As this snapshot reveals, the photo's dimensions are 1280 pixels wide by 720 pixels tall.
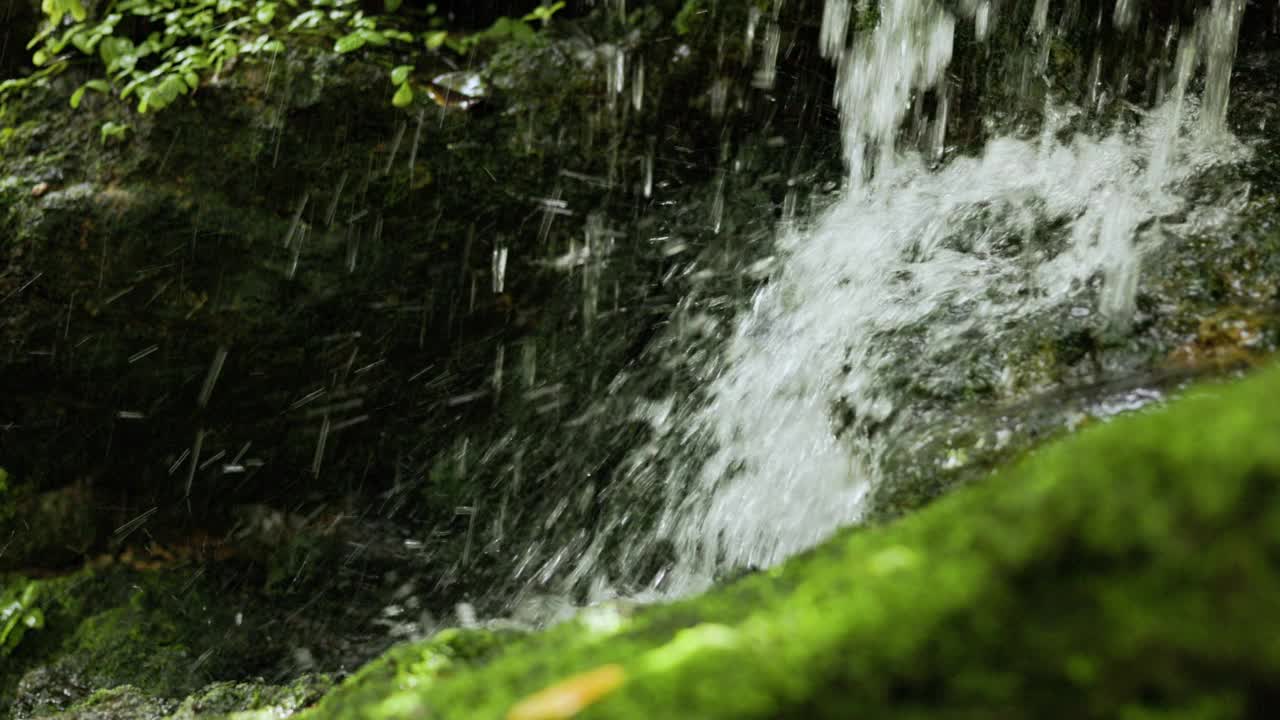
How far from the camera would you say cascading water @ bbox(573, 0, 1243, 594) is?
3129 millimetres

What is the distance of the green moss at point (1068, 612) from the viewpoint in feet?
3.28

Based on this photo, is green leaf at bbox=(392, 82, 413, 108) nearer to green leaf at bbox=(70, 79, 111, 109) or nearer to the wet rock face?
the wet rock face

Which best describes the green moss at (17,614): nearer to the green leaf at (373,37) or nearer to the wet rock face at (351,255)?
the wet rock face at (351,255)

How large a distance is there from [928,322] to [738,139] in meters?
2.33

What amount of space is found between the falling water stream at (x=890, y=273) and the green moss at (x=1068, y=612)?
148 cm

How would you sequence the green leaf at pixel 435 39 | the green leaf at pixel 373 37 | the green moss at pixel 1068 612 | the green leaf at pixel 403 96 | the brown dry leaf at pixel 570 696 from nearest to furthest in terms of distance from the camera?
the green moss at pixel 1068 612 < the brown dry leaf at pixel 570 696 < the green leaf at pixel 403 96 < the green leaf at pixel 373 37 < the green leaf at pixel 435 39

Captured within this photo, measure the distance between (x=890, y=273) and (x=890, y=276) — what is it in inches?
1.4

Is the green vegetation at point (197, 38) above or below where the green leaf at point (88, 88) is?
above

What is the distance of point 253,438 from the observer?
5320mm

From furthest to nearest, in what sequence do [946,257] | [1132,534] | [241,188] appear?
[241,188] → [946,257] → [1132,534]

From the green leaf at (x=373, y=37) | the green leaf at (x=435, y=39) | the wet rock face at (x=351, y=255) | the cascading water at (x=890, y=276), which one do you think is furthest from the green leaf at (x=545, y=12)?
the cascading water at (x=890, y=276)

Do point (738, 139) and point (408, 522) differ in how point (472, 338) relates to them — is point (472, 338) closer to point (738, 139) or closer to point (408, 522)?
point (408, 522)

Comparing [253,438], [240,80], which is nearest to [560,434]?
[253,438]

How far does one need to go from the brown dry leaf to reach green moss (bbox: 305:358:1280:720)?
3cm
